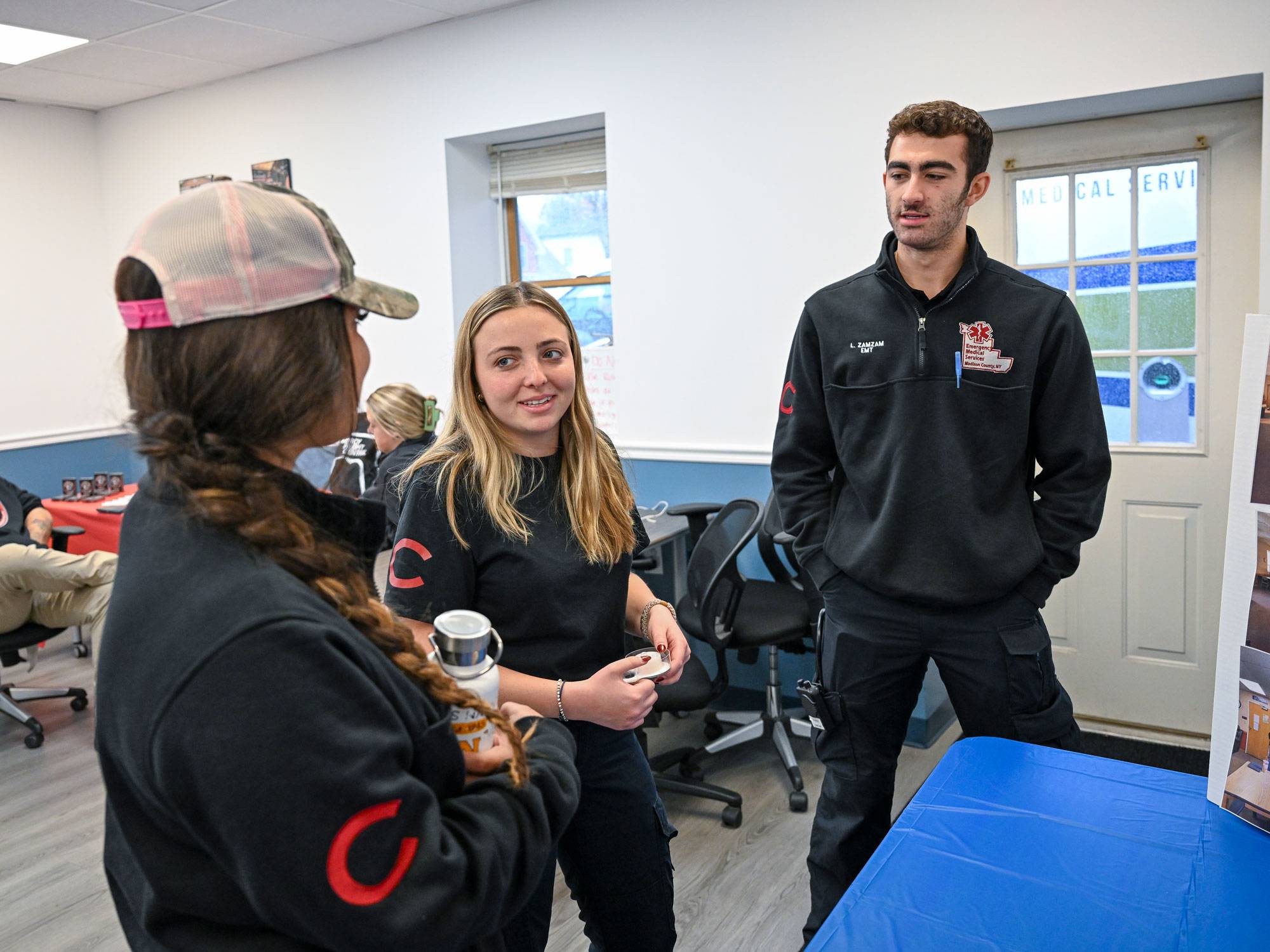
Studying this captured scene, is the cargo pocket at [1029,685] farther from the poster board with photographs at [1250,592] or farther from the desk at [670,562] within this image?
the desk at [670,562]

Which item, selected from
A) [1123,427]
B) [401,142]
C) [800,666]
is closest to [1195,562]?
[1123,427]

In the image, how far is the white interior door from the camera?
303cm

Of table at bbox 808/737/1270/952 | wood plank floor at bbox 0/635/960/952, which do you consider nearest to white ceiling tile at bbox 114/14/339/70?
wood plank floor at bbox 0/635/960/952

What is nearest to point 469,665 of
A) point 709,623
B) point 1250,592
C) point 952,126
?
point 1250,592

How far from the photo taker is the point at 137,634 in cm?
73

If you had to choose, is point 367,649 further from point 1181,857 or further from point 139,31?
point 139,31

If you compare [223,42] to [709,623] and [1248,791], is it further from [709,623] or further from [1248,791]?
[1248,791]

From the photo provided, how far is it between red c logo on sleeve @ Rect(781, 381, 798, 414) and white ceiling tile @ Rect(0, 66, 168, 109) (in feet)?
14.8

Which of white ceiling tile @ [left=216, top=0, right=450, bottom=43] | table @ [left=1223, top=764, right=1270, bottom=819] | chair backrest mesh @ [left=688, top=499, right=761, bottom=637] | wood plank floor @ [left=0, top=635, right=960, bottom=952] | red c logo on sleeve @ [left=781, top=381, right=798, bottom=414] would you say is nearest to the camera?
table @ [left=1223, top=764, right=1270, bottom=819]

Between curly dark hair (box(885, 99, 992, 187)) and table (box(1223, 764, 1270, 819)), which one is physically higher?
curly dark hair (box(885, 99, 992, 187))

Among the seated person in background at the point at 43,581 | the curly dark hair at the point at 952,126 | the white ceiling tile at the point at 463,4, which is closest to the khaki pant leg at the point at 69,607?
the seated person in background at the point at 43,581

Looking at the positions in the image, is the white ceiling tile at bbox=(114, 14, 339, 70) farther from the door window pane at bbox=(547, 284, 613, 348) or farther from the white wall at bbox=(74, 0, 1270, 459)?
the door window pane at bbox=(547, 284, 613, 348)

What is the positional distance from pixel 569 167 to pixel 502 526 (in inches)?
129

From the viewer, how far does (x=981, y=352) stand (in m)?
1.98
